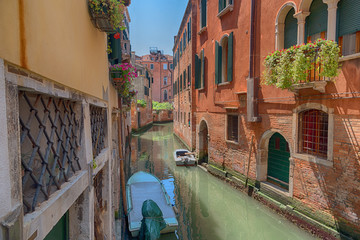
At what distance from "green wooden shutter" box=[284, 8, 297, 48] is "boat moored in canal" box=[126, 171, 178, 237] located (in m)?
5.87

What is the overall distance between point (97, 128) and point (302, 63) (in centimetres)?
438

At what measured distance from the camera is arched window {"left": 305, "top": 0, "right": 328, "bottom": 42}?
17.0 feet

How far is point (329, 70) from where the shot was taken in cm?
446

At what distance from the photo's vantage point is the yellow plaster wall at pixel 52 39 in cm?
108

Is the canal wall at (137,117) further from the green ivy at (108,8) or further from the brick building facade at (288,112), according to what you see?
the green ivy at (108,8)

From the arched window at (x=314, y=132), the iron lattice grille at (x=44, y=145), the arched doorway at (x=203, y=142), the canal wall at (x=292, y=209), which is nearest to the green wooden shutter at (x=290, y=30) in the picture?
the arched window at (x=314, y=132)

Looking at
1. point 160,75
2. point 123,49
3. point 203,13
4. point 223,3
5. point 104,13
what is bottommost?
point 104,13

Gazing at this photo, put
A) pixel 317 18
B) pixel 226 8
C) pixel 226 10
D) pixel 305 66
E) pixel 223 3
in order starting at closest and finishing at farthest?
pixel 305 66, pixel 317 18, pixel 226 8, pixel 226 10, pixel 223 3

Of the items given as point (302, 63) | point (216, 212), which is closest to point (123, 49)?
point (302, 63)

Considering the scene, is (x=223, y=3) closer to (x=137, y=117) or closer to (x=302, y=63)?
(x=302, y=63)

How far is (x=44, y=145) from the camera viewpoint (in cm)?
220

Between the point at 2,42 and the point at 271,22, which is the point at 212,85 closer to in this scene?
the point at 271,22

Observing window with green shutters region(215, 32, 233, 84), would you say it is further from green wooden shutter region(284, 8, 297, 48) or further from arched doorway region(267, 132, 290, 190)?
arched doorway region(267, 132, 290, 190)

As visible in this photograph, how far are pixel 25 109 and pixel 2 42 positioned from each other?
974mm
